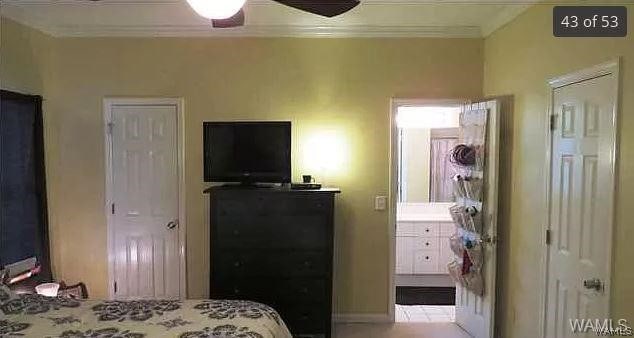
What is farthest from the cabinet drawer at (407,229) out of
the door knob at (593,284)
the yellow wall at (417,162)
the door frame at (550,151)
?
the door knob at (593,284)

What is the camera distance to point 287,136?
3781mm

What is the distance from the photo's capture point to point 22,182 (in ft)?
12.2

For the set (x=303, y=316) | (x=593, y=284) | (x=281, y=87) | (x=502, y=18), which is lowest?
(x=303, y=316)

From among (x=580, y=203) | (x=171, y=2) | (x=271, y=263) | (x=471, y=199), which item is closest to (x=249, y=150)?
(x=271, y=263)

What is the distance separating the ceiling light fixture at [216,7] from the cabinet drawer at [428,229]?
3877mm

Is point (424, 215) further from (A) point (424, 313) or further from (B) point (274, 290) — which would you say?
(B) point (274, 290)

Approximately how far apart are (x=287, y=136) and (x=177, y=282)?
172 centimetres

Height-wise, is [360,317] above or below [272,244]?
below

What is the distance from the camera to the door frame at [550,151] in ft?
7.18

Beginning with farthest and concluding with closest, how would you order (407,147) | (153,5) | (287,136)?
1. (407,147)
2. (287,136)
3. (153,5)

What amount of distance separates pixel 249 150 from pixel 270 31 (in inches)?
42.8

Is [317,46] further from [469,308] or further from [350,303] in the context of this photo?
[469,308]

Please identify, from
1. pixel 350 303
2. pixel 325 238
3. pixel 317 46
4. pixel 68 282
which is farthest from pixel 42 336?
pixel 317 46
